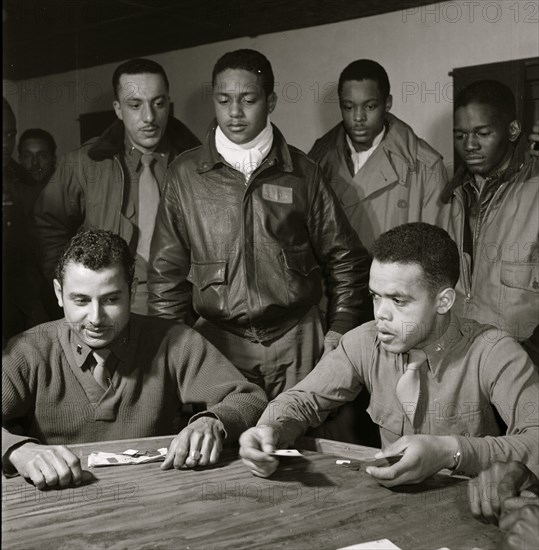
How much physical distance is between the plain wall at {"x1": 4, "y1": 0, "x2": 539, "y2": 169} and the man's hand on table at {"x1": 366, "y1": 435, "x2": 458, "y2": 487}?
1.49m

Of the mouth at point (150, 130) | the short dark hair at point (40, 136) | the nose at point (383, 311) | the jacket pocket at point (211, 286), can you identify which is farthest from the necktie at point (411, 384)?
the short dark hair at point (40, 136)

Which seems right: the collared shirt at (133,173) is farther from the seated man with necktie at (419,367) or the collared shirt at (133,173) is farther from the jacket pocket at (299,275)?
the seated man with necktie at (419,367)

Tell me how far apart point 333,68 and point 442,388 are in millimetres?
1566

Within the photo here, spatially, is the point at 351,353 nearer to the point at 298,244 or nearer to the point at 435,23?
the point at 298,244

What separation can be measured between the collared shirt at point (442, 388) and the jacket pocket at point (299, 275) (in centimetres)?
58

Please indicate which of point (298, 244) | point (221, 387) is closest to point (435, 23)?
point (298, 244)

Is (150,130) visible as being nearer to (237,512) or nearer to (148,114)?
(148,114)

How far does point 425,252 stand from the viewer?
202cm

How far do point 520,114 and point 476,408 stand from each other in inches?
48.1

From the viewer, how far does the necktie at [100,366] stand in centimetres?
210

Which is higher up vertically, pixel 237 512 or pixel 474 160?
pixel 474 160

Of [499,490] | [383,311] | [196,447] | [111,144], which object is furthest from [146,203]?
[499,490]

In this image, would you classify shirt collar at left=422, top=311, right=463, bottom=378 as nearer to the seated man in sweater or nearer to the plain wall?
the seated man in sweater

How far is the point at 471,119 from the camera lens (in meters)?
2.75
